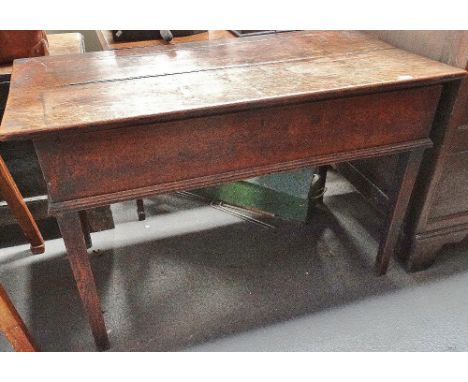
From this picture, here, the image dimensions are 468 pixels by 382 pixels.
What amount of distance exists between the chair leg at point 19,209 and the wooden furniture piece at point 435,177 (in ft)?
4.35

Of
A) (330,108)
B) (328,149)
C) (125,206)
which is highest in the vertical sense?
(330,108)

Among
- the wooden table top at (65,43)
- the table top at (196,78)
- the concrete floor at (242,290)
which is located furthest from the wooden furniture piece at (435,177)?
the wooden table top at (65,43)

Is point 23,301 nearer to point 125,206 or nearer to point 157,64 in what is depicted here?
point 125,206

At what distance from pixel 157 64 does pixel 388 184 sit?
0.94m

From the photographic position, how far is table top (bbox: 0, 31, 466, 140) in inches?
37.0

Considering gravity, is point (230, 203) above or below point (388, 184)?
below

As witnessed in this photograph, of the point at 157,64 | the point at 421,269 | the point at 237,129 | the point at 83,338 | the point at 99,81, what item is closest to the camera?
the point at 237,129

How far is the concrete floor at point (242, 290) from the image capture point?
1.38 m

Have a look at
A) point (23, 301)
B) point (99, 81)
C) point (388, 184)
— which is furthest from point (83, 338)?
Answer: point (388, 184)

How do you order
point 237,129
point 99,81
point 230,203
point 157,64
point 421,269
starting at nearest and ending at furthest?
point 237,129 → point 99,81 → point 157,64 → point 421,269 → point 230,203

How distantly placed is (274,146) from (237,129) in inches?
4.7

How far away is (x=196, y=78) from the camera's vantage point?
1.13m

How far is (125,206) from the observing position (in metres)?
2.02

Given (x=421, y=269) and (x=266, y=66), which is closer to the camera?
(x=266, y=66)
